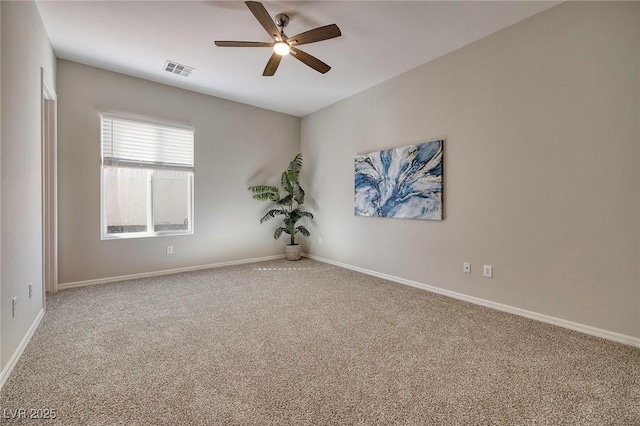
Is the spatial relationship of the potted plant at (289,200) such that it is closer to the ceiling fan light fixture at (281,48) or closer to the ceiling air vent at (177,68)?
the ceiling air vent at (177,68)

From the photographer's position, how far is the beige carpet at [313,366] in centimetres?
148

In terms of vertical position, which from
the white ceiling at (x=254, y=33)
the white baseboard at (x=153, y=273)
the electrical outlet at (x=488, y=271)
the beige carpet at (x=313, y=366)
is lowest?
the beige carpet at (x=313, y=366)

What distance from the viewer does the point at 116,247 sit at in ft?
12.7

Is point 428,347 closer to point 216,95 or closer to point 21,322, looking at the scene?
point 21,322

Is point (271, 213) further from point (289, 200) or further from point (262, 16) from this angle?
point (262, 16)

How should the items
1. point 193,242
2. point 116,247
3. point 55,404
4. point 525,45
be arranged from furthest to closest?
point 193,242, point 116,247, point 525,45, point 55,404

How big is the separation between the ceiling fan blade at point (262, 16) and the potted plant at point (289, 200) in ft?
9.22

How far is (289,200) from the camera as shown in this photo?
529 cm

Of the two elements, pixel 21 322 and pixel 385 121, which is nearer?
pixel 21 322

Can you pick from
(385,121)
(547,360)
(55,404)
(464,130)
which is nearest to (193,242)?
(55,404)

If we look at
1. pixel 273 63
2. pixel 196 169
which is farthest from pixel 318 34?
pixel 196 169

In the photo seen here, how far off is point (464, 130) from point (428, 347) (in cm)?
232

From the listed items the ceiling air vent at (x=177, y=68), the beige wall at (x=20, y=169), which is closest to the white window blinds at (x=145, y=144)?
the ceiling air vent at (x=177, y=68)

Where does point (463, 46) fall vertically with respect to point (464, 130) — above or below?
above
